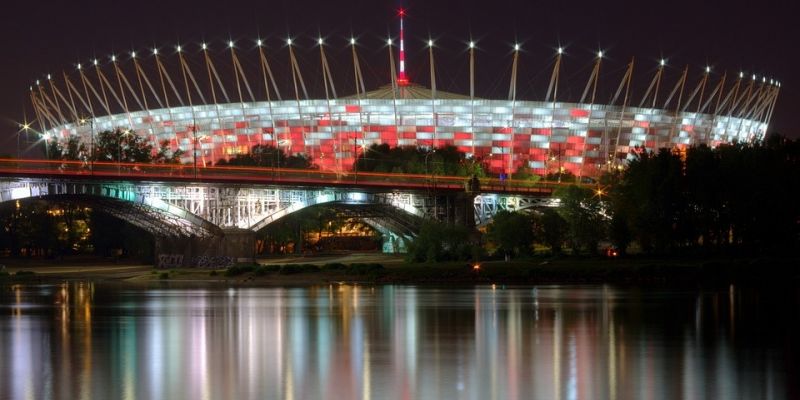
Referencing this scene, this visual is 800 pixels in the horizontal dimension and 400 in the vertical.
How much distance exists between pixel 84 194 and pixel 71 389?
244ft

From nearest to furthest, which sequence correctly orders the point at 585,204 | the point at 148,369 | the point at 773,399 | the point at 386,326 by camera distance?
the point at 773,399 < the point at 148,369 < the point at 386,326 < the point at 585,204

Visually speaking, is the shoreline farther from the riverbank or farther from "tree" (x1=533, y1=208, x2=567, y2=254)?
"tree" (x1=533, y1=208, x2=567, y2=254)

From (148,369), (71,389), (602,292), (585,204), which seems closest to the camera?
(71,389)

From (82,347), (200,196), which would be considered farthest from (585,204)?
(82,347)

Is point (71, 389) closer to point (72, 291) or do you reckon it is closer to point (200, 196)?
point (72, 291)

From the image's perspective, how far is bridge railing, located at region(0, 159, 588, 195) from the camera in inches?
A: 4104

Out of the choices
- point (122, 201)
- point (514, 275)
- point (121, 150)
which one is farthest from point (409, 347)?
point (121, 150)

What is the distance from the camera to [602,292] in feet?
243

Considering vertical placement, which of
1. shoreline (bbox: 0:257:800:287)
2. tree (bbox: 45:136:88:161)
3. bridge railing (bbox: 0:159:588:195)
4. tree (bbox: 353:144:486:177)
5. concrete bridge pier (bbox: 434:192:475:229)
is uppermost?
tree (bbox: 45:136:88:161)

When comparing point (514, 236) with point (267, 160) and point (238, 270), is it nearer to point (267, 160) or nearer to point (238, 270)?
point (238, 270)

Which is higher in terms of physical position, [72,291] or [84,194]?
[84,194]

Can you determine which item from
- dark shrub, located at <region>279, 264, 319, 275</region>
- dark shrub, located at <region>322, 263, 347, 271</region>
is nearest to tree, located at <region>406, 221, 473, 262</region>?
dark shrub, located at <region>322, 263, 347, 271</region>

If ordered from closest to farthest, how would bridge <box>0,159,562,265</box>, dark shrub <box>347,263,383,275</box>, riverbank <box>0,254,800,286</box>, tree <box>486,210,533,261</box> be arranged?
riverbank <box>0,254,800,286</box>, dark shrub <box>347,263,383,275</box>, bridge <box>0,159,562,265</box>, tree <box>486,210,533,261</box>

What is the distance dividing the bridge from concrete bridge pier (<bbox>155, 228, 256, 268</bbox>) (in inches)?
4.1
